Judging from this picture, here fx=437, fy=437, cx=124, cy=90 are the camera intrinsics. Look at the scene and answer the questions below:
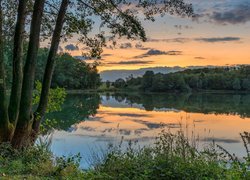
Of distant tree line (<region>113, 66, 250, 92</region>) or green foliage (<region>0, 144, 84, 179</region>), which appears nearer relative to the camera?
green foliage (<region>0, 144, 84, 179</region>)

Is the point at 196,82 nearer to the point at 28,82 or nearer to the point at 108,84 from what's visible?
the point at 108,84

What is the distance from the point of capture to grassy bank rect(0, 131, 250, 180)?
6777mm

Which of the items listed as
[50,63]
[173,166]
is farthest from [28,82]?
[173,166]

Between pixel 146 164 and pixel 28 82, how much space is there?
499 cm

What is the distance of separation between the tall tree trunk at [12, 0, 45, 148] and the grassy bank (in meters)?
0.52

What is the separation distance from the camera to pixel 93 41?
1299cm

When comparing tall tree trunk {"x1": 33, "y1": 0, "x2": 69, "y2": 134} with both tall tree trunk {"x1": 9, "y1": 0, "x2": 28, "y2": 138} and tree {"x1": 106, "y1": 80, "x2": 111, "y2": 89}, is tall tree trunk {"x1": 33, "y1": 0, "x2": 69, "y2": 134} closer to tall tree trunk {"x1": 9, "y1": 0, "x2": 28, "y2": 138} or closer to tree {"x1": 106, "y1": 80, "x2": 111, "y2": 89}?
tall tree trunk {"x1": 9, "y1": 0, "x2": 28, "y2": 138}

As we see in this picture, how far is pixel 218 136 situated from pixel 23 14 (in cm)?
1852

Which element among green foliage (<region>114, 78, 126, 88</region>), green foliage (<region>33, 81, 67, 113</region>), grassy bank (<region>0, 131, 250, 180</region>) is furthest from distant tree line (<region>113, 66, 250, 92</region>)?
grassy bank (<region>0, 131, 250, 180</region>)

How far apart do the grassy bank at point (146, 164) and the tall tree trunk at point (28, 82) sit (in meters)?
0.52

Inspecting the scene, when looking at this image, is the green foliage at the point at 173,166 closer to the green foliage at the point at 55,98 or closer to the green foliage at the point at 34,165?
the green foliage at the point at 34,165

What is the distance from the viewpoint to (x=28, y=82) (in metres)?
11.3

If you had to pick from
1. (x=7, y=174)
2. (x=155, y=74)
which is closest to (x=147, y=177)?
(x=7, y=174)

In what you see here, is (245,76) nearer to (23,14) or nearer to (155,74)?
(155,74)
